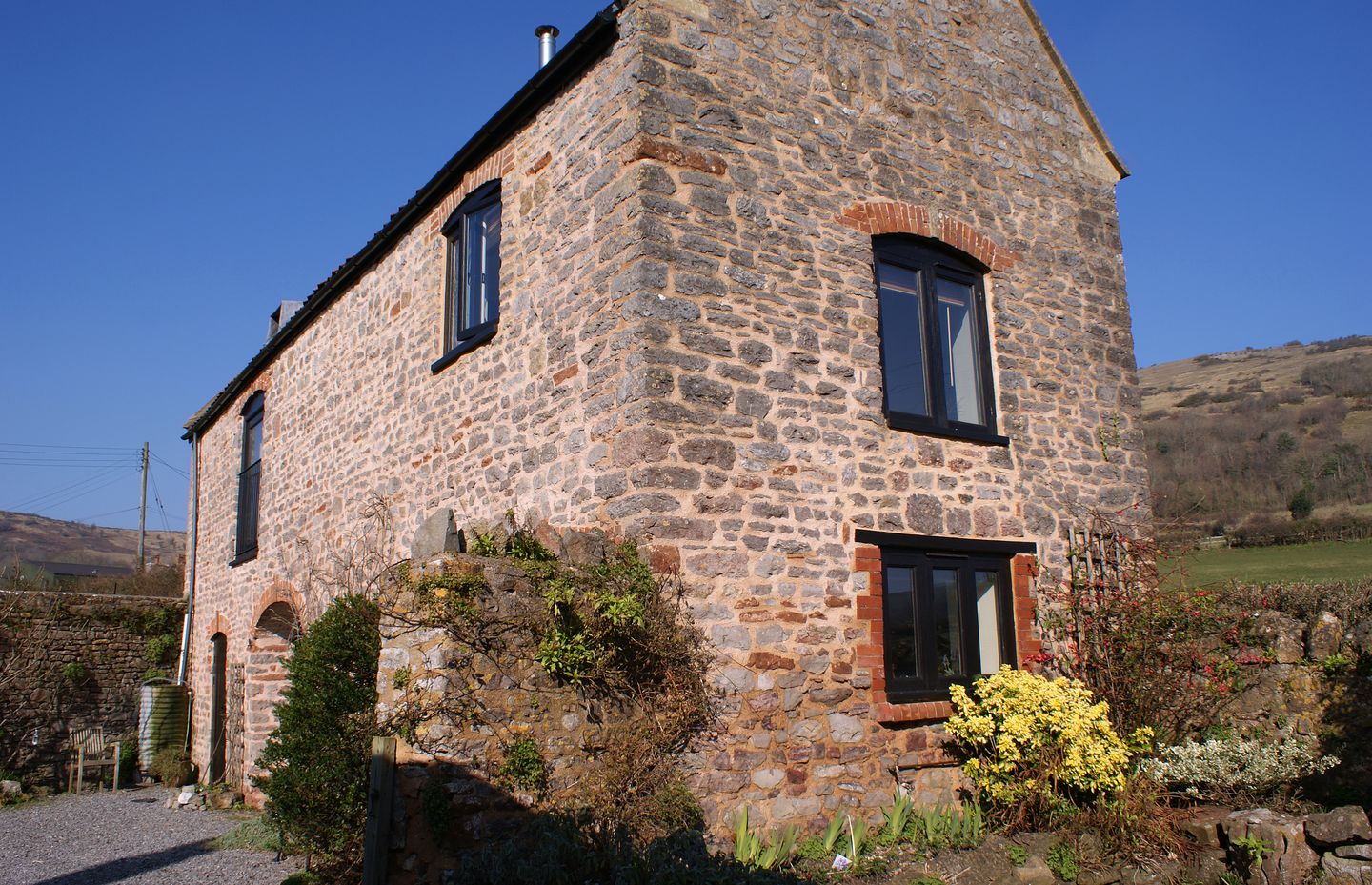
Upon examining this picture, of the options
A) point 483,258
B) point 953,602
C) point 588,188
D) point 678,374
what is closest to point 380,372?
point 483,258

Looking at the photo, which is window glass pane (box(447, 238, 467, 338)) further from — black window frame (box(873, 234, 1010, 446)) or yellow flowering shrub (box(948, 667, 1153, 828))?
yellow flowering shrub (box(948, 667, 1153, 828))

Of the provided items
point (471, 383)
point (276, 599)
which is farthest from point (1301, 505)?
point (276, 599)

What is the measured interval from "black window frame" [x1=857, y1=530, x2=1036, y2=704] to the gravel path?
18.6 feet

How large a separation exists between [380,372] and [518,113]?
353 cm

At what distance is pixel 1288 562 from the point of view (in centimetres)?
1641

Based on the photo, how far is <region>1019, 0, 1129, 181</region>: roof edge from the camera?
9.84 m

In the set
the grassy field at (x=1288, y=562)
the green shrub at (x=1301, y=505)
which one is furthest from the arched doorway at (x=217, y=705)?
the green shrub at (x=1301, y=505)

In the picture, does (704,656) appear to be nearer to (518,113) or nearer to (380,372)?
(518,113)

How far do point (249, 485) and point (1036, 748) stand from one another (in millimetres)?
11983

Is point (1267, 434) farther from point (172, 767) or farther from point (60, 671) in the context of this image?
point (60, 671)

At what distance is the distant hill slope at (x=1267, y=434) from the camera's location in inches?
1260

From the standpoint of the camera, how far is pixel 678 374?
6609mm

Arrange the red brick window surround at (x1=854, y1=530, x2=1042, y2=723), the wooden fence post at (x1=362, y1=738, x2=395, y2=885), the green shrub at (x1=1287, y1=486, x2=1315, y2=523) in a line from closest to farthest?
the wooden fence post at (x1=362, y1=738, x2=395, y2=885), the red brick window surround at (x1=854, y1=530, x2=1042, y2=723), the green shrub at (x1=1287, y1=486, x2=1315, y2=523)

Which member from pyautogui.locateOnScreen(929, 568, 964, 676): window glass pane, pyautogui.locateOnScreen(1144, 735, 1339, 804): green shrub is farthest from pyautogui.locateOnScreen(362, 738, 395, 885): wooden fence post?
pyautogui.locateOnScreen(1144, 735, 1339, 804): green shrub
